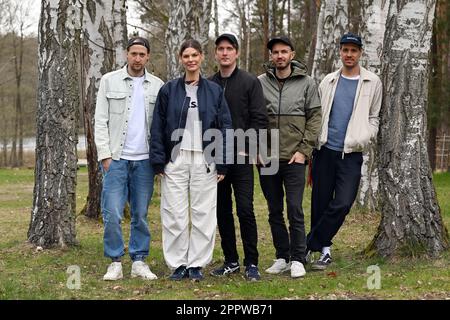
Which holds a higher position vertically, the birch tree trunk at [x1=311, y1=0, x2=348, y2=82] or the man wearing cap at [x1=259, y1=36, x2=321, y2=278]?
the birch tree trunk at [x1=311, y1=0, x2=348, y2=82]

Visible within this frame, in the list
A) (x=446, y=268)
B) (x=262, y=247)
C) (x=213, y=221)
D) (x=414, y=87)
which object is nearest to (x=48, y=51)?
(x=213, y=221)

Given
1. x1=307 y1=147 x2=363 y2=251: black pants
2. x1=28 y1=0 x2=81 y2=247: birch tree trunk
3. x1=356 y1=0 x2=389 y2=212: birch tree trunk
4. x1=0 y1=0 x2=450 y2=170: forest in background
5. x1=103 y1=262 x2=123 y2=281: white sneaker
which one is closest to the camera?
x1=103 y1=262 x2=123 y2=281: white sneaker

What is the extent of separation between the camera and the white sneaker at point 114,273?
20.8ft

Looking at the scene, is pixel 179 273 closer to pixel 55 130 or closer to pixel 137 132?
pixel 137 132

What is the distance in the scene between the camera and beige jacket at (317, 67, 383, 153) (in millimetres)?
6582

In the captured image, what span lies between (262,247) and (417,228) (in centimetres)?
224

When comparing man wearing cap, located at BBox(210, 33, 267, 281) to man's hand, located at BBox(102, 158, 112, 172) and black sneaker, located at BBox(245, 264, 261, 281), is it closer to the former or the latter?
black sneaker, located at BBox(245, 264, 261, 281)

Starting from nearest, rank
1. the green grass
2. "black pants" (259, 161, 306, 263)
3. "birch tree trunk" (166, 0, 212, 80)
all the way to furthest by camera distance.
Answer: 1. the green grass
2. "black pants" (259, 161, 306, 263)
3. "birch tree trunk" (166, 0, 212, 80)

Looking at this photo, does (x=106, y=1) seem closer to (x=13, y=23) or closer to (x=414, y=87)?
(x=414, y=87)

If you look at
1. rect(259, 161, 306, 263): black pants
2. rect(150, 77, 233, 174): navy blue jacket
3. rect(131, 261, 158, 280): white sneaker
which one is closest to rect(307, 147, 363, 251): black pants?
rect(259, 161, 306, 263): black pants

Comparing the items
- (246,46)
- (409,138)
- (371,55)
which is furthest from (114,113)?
(246,46)

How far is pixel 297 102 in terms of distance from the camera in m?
6.42

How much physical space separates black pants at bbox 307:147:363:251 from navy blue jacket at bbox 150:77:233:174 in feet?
3.80

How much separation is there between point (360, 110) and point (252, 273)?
1861 millimetres
